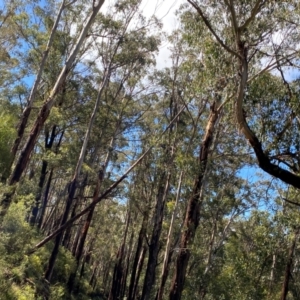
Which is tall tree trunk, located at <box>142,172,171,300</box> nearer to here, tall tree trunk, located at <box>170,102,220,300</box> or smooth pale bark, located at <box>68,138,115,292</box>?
smooth pale bark, located at <box>68,138,115,292</box>

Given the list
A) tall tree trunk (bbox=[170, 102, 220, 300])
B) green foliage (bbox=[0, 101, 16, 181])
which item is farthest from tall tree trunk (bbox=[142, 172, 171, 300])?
green foliage (bbox=[0, 101, 16, 181])

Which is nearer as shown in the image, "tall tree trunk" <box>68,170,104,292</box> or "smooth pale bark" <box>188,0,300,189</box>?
"smooth pale bark" <box>188,0,300,189</box>

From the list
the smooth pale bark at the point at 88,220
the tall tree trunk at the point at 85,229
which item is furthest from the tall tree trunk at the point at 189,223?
the tall tree trunk at the point at 85,229

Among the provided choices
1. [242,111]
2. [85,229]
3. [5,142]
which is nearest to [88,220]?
[85,229]

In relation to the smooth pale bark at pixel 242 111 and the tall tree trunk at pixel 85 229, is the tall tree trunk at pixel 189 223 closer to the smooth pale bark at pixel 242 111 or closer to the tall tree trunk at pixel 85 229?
the smooth pale bark at pixel 242 111

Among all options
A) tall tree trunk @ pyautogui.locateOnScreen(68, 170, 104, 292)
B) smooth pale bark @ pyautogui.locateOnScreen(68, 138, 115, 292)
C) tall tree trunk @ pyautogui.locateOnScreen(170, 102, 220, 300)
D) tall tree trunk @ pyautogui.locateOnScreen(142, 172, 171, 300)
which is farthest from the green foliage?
tall tree trunk @ pyautogui.locateOnScreen(142, 172, 171, 300)

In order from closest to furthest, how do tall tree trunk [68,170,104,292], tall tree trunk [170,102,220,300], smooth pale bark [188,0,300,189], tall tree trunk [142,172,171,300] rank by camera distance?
smooth pale bark [188,0,300,189]
tall tree trunk [170,102,220,300]
tall tree trunk [142,172,171,300]
tall tree trunk [68,170,104,292]

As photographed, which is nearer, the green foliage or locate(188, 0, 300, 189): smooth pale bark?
locate(188, 0, 300, 189): smooth pale bark

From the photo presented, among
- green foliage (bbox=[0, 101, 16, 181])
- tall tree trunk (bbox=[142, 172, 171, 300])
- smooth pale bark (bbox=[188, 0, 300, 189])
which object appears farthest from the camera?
tall tree trunk (bbox=[142, 172, 171, 300])

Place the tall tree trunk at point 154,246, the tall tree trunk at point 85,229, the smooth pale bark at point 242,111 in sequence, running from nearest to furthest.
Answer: the smooth pale bark at point 242,111
the tall tree trunk at point 154,246
the tall tree trunk at point 85,229

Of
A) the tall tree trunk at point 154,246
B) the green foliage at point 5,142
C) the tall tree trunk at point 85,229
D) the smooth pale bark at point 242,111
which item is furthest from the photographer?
the tall tree trunk at point 85,229

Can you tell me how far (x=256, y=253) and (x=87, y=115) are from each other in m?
10.4

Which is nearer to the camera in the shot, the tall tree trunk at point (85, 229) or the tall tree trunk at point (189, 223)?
the tall tree trunk at point (189, 223)

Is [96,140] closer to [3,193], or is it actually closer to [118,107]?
[118,107]
